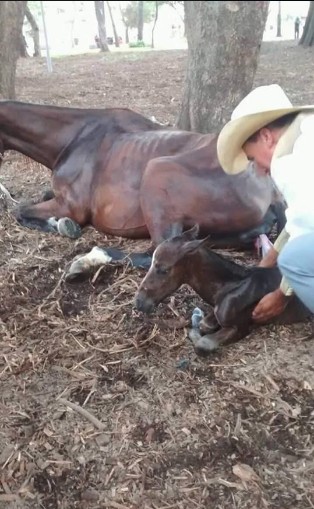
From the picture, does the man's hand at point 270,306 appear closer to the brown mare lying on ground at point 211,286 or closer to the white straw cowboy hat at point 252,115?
the brown mare lying on ground at point 211,286

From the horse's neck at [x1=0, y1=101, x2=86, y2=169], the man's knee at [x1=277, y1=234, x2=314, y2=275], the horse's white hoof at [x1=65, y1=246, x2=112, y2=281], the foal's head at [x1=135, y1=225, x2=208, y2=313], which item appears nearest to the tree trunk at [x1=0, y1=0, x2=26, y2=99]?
the horse's neck at [x1=0, y1=101, x2=86, y2=169]

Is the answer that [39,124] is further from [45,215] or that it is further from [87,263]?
[87,263]

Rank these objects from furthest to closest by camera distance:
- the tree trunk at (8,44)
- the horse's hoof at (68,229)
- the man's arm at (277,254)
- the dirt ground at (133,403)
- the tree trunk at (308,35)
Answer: the tree trunk at (308,35) < the tree trunk at (8,44) < the horse's hoof at (68,229) < the man's arm at (277,254) < the dirt ground at (133,403)

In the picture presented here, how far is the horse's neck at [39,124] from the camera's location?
4.92 m

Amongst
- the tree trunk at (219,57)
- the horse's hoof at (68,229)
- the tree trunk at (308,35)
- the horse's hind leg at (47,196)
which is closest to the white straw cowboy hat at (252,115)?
the tree trunk at (219,57)

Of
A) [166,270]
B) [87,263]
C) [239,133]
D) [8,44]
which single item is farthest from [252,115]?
[8,44]

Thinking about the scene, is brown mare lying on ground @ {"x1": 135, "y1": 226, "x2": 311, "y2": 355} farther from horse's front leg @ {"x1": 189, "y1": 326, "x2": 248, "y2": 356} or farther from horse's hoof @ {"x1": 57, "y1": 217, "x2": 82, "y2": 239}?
horse's hoof @ {"x1": 57, "y1": 217, "x2": 82, "y2": 239}

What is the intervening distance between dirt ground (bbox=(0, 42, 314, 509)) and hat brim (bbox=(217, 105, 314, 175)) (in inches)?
38.5

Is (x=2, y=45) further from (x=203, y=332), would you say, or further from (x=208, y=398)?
(x=208, y=398)

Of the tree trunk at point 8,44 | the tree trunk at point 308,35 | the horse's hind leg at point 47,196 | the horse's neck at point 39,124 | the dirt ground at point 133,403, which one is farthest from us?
the tree trunk at point 308,35

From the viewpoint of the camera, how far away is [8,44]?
6.96 meters

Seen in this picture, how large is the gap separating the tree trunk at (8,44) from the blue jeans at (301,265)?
14.6 feet

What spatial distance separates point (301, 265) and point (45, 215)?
2550 millimetres

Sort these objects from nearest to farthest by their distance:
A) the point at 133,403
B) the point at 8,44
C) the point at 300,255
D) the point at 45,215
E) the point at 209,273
Result: the point at 300,255
the point at 133,403
the point at 209,273
the point at 45,215
the point at 8,44
